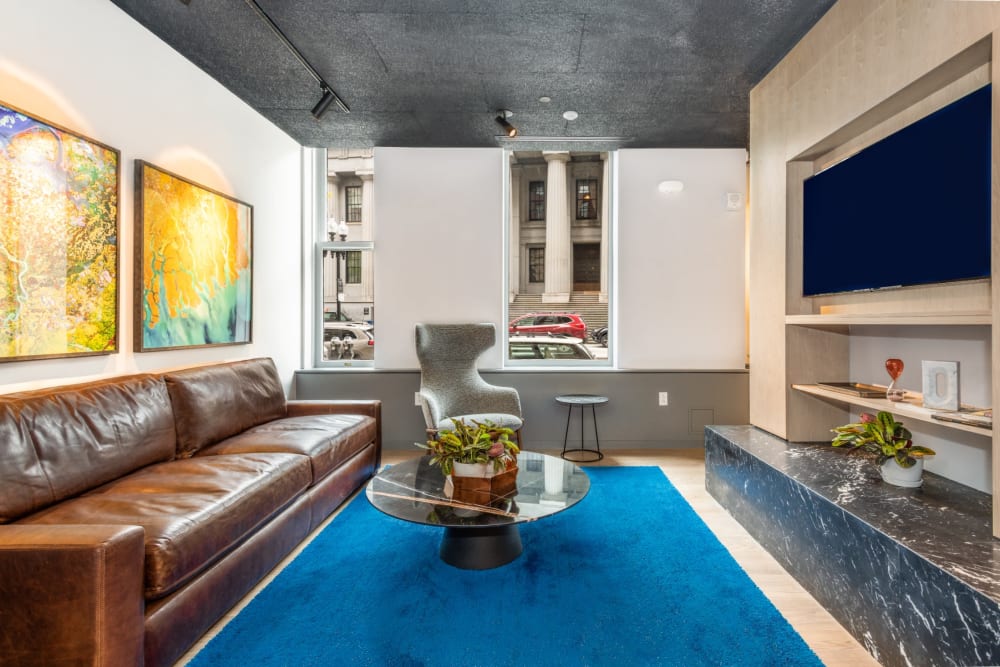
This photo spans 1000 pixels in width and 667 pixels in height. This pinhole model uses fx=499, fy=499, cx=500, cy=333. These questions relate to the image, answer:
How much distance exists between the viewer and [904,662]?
1.54 meters

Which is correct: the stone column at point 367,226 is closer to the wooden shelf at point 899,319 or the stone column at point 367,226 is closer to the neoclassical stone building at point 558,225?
the neoclassical stone building at point 558,225

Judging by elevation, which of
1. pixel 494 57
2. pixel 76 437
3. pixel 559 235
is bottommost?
pixel 76 437

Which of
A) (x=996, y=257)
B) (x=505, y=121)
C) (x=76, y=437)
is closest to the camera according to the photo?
→ (x=996, y=257)

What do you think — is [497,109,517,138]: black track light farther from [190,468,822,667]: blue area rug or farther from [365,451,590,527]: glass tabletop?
[190,468,822,667]: blue area rug

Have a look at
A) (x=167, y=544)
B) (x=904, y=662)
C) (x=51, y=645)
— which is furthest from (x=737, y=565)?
(x=51, y=645)

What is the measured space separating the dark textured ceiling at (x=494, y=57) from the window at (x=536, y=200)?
747 mm

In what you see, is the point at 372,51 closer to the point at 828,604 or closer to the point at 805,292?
the point at 805,292

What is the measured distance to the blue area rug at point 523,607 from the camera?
1.68 metres

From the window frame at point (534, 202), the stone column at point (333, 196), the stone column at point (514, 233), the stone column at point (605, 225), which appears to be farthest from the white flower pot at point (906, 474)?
the stone column at point (333, 196)

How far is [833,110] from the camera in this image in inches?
97.3

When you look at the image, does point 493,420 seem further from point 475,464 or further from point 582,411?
point 475,464

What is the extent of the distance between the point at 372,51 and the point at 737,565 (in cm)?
339

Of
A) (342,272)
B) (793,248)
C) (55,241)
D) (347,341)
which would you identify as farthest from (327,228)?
(793,248)

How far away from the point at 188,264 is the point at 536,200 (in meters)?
3.03
